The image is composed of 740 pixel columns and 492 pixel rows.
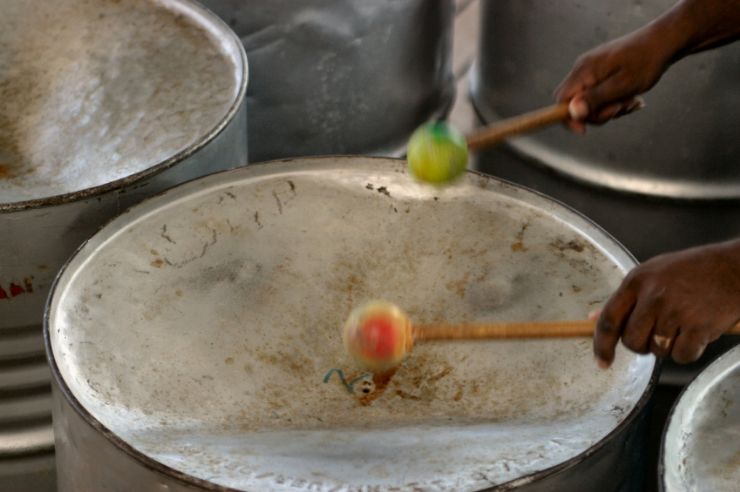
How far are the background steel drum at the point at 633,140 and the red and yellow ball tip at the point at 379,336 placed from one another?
747 millimetres

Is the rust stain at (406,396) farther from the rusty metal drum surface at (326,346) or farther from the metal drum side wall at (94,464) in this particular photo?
the metal drum side wall at (94,464)

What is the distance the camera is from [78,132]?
1.86 m

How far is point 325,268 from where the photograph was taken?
1.58m

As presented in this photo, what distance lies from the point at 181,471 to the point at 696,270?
507mm

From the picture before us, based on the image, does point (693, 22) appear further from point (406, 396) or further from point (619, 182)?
point (406, 396)

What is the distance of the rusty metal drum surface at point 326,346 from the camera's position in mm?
1234

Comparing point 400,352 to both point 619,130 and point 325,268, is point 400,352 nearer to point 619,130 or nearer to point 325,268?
point 325,268

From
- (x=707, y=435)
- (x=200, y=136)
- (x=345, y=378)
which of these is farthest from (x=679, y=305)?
(x=200, y=136)

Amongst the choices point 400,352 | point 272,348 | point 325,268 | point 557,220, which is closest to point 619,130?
point 557,220

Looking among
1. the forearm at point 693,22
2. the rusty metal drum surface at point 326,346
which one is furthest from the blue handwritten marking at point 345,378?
the forearm at point 693,22

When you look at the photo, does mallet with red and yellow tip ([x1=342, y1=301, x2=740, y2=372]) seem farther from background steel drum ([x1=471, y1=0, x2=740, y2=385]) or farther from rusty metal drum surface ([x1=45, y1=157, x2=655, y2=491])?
background steel drum ([x1=471, y1=0, x2=740, y2=385])

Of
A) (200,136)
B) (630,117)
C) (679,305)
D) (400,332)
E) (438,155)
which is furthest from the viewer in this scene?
(630,117)

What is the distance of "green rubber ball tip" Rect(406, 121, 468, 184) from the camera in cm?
135

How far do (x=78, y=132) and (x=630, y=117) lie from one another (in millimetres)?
827
